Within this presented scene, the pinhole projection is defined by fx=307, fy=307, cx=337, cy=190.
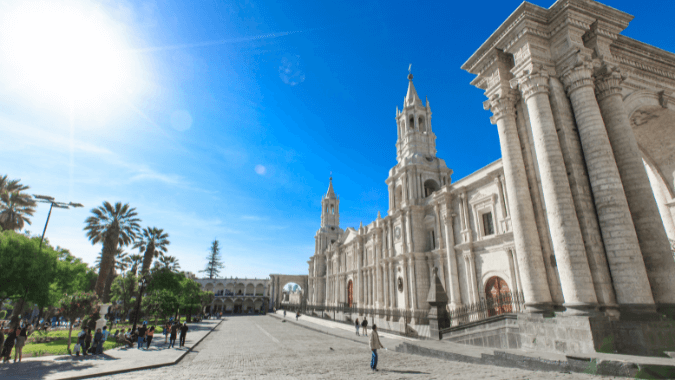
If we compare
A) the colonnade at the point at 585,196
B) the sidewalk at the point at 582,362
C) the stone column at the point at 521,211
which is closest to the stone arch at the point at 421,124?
the stone column at the point at 521,211

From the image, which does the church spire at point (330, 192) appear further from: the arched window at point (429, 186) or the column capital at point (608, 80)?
the column capital at point (608, 80)

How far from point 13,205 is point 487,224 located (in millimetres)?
35562

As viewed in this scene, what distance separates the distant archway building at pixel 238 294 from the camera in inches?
2785

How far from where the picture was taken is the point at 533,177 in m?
9.53

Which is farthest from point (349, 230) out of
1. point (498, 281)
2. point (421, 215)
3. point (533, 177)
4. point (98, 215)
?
point (533, 177)

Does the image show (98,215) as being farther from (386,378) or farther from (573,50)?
(573,50)

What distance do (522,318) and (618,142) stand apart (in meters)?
5.71

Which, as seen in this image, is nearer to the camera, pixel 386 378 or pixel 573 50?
pixel 386 378

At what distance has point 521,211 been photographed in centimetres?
924

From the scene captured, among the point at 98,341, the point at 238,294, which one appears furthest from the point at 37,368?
the point at 238,294

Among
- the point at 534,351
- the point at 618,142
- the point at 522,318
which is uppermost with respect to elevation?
the point at 618,142

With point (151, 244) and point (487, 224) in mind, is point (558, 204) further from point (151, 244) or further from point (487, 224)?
point (151, 244)

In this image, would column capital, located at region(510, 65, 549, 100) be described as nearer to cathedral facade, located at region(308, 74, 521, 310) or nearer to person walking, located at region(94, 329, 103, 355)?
cathedral facade, located at region(308, 74, 521, 310)

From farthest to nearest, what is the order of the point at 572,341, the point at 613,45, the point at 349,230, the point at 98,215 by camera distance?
the point at 349,230 → the point at 98,215 → the point at 613,45 → the point at 572,341
